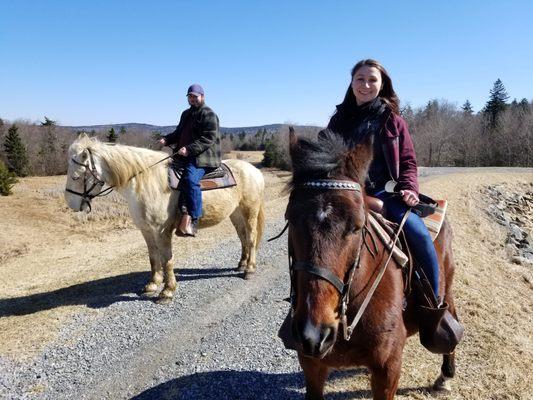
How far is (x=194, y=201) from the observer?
20.4 ft

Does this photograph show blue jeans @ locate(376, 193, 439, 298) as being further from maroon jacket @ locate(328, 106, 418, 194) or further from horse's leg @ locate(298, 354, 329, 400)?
horse's leg @ locate(298, 354, 329, 400)

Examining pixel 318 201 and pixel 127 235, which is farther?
pixel 127 235

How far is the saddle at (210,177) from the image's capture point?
6.35m

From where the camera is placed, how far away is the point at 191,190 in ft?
20.3

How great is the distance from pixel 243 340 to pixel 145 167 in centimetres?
330

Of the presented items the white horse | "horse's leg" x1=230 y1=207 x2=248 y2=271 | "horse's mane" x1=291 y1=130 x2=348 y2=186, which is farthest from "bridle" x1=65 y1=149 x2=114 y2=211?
"horse's mane" x1=291 y1=130 x2=348 y2=186

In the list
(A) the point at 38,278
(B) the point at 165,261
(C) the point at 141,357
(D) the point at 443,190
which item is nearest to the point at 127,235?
(A) the point at 38,278

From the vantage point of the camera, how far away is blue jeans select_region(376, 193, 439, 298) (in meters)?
2.92

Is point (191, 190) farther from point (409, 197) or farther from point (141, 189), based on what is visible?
point (409, 197)

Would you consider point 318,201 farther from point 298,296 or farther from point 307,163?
point 298,296

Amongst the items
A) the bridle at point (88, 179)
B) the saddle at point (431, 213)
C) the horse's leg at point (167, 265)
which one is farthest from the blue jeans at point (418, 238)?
the bridle at point (88, 179)

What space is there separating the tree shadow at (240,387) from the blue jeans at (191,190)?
2.72 m

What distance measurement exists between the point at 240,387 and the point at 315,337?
9.36ft

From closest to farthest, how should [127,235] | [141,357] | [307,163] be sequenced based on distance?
[307,163], [141,357], [127,235]
